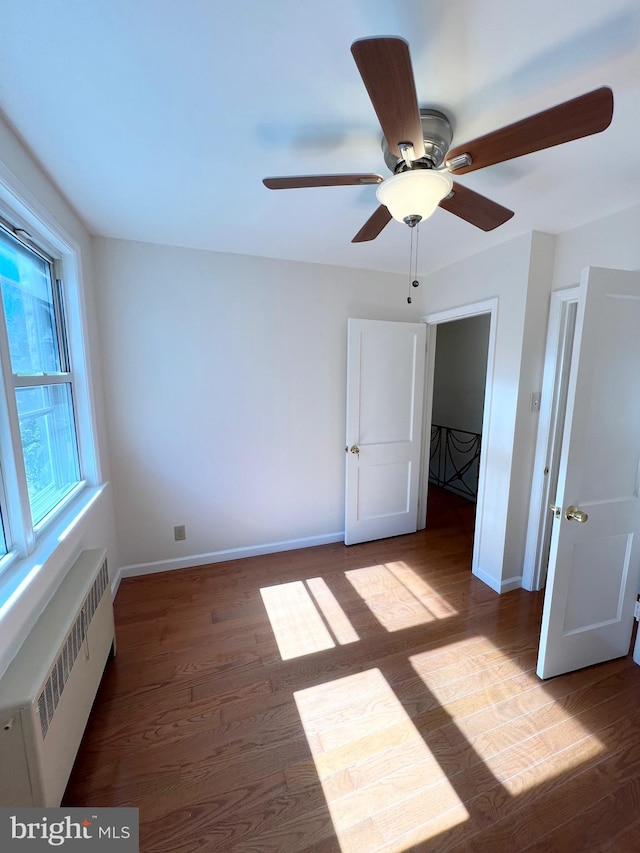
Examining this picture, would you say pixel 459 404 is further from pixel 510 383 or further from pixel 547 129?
pixel 547 129

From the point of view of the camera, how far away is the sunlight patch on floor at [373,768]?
1.18 m

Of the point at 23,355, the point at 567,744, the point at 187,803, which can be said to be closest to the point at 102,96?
the point at 23,355

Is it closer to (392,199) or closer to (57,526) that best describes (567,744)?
(392,199)

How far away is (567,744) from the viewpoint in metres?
1.45

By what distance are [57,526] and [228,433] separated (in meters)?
1.31

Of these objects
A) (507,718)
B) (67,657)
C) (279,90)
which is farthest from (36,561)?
(507,718)

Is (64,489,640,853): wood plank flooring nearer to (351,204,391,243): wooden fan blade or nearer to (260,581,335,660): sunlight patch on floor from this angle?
(260,581,335,660): sunlight patch on floor

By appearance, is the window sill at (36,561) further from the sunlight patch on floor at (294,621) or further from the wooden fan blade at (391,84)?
the wooden fan blade at (391,84)

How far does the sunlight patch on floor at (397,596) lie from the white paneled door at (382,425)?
0.48 metres

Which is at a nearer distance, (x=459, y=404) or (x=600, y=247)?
(x=600, y=247)

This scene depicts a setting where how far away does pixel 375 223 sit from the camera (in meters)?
1.57

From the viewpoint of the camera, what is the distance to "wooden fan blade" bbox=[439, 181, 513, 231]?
4.28ft

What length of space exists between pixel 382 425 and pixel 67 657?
2.54 m

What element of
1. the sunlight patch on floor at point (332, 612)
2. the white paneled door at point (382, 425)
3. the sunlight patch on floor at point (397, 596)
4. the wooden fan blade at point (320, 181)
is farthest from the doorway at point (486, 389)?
the wooden fan blade at point (320, 181)
